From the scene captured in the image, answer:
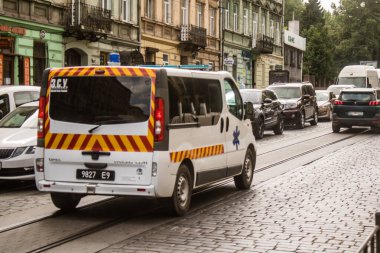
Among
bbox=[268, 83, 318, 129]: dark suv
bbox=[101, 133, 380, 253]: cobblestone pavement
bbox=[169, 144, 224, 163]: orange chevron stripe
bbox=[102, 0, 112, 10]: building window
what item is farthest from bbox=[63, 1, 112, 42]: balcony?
bbox=[169, 144, 224, 163]: orange chevron stripe

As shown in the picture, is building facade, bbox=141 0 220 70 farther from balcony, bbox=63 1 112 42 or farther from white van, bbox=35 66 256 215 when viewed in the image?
white van, bbox=35 66 256 215

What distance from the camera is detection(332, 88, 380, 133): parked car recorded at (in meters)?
27.5

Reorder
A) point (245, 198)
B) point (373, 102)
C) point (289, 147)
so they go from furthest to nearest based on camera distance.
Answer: point (373, 102)
point (289, 147)
point (245, 198)

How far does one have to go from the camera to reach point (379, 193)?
11406mm

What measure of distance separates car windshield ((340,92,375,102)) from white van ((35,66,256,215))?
1895cm

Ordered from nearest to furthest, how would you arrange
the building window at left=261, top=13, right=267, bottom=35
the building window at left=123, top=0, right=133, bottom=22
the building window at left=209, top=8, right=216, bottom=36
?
the building window at left=123, top=0, right=133, bottom=22, the building window at left=209, top=8, right=216, bottom=36, the building window at left=261, top=13, right=267, bottom=35

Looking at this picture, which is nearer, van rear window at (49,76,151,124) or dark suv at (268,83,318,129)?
van rear window at (49,76,151,124)

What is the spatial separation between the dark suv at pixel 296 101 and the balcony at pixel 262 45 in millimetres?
19935

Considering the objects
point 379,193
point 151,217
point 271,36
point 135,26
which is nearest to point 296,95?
point 135,26

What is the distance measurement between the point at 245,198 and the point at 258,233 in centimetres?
278

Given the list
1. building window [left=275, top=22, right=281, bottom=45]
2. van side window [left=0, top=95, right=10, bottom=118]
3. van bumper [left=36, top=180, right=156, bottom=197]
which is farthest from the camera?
building window [left=275, top=22, right=281, bottom=45]

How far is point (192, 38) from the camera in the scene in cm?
3962

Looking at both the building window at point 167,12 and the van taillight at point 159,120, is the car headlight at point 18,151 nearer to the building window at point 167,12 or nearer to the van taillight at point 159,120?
the van taillight at point 159,120

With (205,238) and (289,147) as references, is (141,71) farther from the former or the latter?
(289,147)
